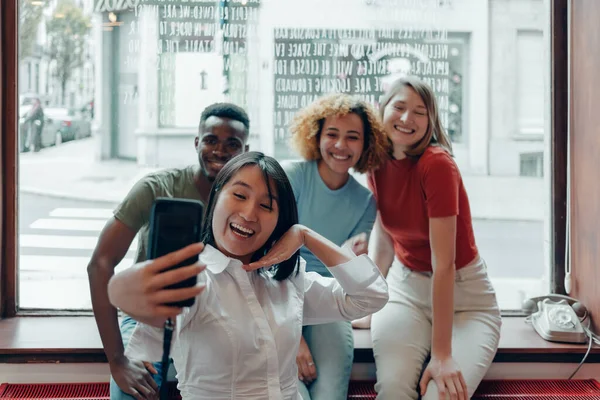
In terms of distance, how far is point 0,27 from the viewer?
2.03 metres

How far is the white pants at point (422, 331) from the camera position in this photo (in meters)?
1.71

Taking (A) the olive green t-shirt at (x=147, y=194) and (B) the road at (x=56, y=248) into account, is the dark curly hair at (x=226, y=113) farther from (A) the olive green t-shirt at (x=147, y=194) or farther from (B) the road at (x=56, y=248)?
(B) the road at (x=56, y=248)

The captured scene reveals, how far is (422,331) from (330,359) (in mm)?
302

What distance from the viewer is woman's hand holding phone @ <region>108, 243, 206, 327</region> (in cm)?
82

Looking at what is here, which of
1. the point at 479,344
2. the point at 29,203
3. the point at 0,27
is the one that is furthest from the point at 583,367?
the point at 0,27

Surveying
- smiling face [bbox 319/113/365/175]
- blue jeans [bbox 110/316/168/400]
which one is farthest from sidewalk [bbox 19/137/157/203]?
smiling face [bbox 319/113/365/175]

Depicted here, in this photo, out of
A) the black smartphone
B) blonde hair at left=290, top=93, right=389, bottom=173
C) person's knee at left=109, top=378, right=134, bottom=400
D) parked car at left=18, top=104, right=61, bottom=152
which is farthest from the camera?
parked car at left=18, top=104, right=61, bottom=152

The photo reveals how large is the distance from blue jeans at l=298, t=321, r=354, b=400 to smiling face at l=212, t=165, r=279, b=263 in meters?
0.57

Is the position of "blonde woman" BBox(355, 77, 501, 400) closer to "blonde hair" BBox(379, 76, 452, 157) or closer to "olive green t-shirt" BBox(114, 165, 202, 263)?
"blonde hair" BBox(379, 76, 452, 157)

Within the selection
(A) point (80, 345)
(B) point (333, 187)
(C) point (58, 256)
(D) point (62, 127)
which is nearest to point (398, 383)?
(B) point (333, 187)

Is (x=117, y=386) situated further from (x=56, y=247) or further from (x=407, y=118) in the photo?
(x=407, y=118)

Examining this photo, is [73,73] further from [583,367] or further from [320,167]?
[583,367]

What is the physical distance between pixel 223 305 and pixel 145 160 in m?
1.08

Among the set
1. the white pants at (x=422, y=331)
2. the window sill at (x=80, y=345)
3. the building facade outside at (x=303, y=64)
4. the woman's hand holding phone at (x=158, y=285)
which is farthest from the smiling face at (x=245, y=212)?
the building facade outside at (x=303, y=64)
